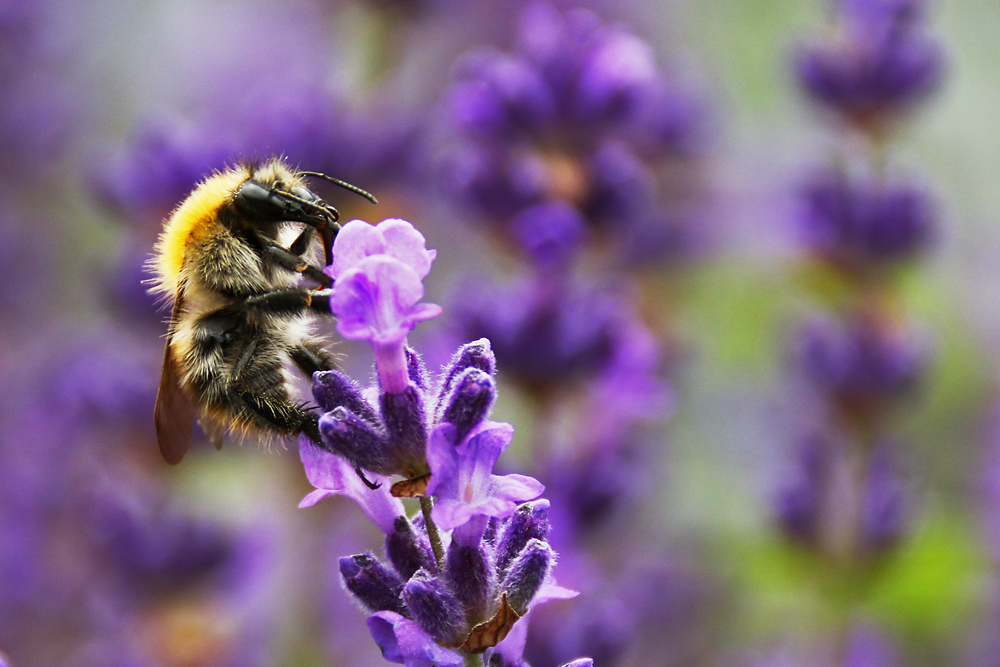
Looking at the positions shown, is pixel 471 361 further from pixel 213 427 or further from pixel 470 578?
pixel 213 427

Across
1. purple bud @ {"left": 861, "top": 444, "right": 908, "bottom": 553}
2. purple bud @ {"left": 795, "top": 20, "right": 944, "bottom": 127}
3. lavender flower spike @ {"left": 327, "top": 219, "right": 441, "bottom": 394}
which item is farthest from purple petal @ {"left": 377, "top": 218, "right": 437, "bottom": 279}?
purple bud @ {"left": 795, "top": 20, "right": 944, "bottom": 127}

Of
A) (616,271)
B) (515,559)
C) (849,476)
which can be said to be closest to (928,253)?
(849,476)

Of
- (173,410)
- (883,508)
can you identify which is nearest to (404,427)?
(173,410)

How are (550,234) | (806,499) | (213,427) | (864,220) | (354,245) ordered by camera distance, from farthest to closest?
(864,220), (806,499), (550,234), (213,427), (354,245)

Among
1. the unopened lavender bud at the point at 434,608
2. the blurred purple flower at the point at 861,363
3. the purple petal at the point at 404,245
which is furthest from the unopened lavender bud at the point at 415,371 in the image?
the blurred purple flower at the point at 861,363

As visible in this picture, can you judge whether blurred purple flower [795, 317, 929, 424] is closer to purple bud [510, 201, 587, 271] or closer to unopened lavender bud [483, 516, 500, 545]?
purple bud [510, 201, 587, 271]
